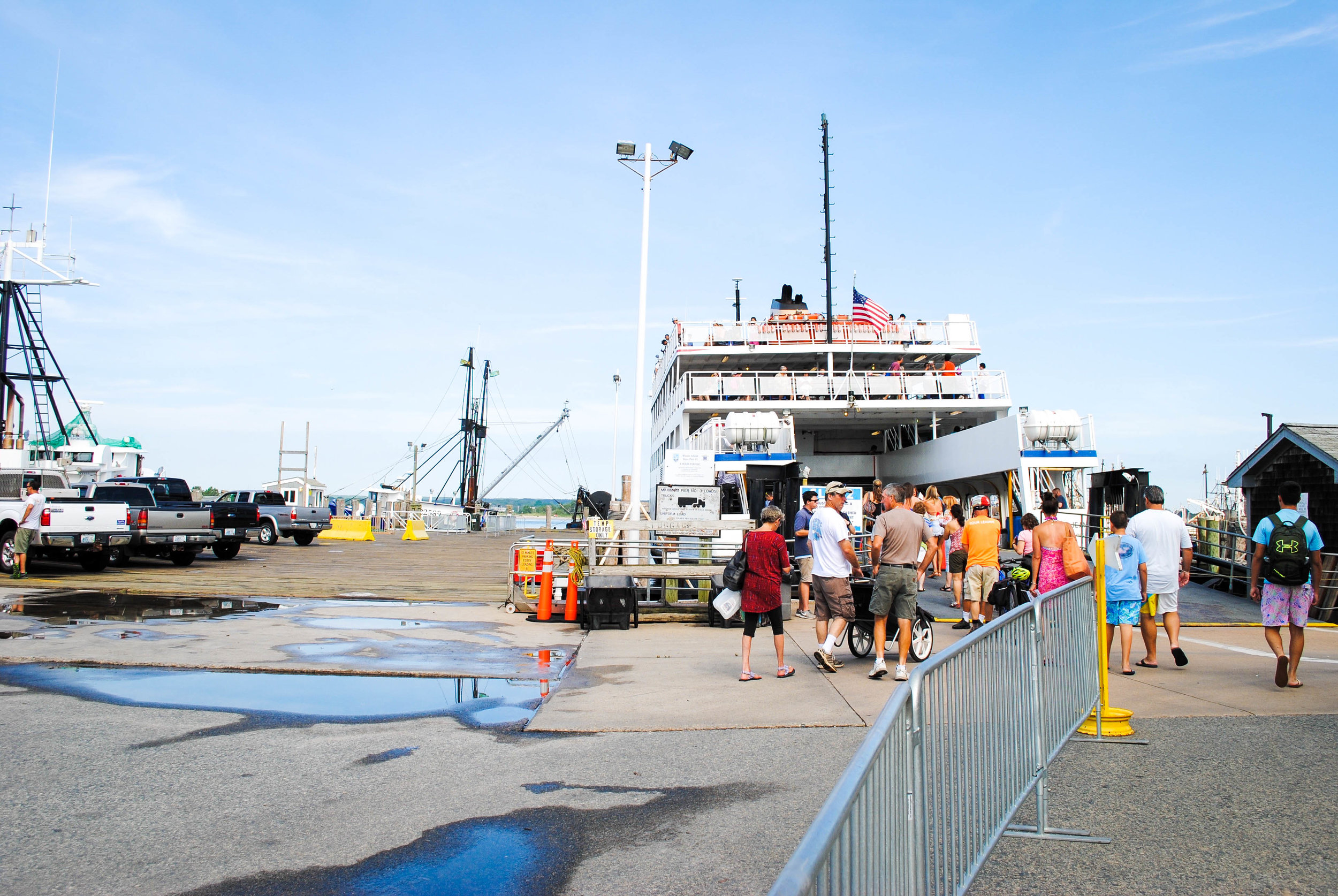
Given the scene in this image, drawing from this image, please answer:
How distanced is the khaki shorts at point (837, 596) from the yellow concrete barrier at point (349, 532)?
32.8 meters

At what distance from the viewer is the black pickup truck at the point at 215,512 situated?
21.5 m

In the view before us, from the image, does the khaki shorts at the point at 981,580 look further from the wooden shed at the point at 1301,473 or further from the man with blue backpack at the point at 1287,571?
the wooden shed at the point at 1301,473

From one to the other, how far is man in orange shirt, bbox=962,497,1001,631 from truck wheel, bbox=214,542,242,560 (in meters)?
19.2

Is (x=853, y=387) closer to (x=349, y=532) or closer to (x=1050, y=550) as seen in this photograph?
(x=1050, y=550)

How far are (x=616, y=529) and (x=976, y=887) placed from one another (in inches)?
446

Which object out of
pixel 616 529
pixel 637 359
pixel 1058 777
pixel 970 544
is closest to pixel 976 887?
pixel 1058 777

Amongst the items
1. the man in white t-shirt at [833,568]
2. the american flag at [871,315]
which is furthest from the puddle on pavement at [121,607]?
the american flag at [871,315]

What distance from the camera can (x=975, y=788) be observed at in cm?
351

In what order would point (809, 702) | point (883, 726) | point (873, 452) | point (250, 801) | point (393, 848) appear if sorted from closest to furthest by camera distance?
point (883, 726)
point (393, 848)
point (250, 801)
point (809, 702)
point (873, 452)

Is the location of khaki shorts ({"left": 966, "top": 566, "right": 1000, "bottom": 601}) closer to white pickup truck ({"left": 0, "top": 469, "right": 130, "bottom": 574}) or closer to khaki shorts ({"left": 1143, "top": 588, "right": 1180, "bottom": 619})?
khaki shorts ({"left": 1143, "top": 588, "right": 1180, "bottom": 619})

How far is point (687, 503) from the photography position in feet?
56.8

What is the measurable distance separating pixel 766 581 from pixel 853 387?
829 inches

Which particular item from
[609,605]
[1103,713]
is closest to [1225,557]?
[609,605]

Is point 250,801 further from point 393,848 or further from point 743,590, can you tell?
point 743,590
